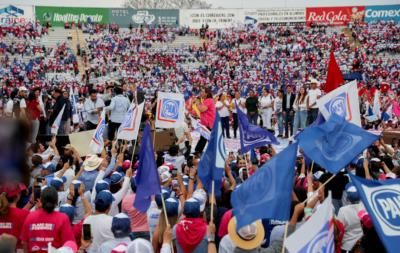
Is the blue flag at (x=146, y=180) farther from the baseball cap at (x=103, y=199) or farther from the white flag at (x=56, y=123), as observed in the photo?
the white flag at (x=56, y=123)

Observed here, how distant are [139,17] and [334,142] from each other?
55277mm

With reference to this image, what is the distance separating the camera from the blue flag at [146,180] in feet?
15.8

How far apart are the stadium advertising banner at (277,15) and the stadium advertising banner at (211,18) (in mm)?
1291

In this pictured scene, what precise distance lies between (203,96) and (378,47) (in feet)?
118

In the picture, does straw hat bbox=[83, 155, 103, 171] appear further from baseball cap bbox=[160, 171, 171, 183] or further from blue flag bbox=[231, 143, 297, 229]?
blue flag bbox=[231, 143, 297, 229]

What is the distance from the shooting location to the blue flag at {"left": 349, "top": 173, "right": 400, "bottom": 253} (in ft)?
11.1

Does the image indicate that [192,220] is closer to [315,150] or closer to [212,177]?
[212,177]

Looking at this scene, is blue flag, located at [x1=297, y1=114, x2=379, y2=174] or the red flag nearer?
blue flag, located at [x1=297, y1=114, x2=379, y2=174]

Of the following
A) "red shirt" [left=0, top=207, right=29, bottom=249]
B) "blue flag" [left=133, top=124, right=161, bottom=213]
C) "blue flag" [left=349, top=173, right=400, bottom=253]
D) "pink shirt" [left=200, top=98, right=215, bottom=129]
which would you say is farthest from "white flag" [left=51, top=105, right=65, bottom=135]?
"blue flag" [left=349, top=173, right=400, bottom=253]

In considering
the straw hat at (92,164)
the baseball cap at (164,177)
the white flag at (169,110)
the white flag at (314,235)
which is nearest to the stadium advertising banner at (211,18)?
the white flag at (169,110)

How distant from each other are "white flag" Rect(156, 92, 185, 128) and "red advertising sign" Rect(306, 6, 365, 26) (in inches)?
1932

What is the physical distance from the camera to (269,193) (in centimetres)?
365

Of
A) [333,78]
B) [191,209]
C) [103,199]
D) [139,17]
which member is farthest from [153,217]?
[139,17]

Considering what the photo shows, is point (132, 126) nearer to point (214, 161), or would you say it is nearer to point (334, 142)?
point (214, 161)
